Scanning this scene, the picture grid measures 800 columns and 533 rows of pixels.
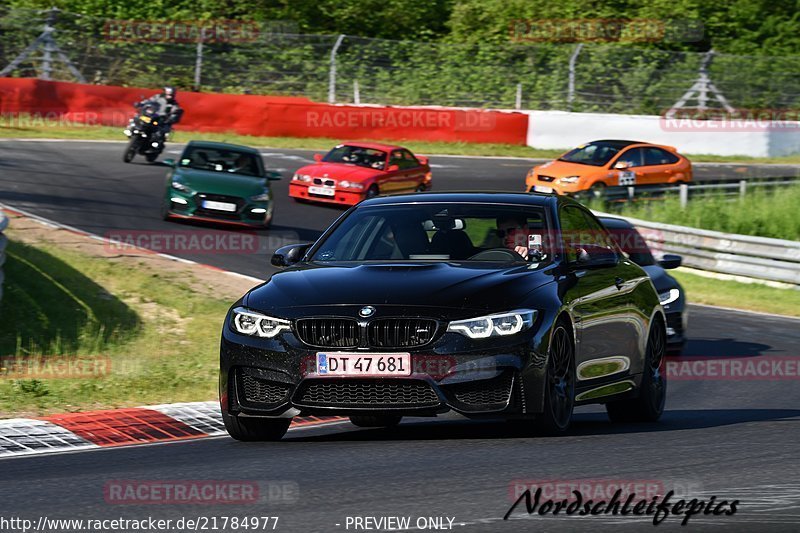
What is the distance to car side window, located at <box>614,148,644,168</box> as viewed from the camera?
3173cm

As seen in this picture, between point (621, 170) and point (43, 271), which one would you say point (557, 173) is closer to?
point (621, 170)

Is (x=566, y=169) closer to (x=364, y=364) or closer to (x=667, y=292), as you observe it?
(x=667, y=292)

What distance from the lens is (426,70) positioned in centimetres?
4259

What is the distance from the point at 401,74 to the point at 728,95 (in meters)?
9.66

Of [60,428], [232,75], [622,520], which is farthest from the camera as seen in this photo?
[232,75]

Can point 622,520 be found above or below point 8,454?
above

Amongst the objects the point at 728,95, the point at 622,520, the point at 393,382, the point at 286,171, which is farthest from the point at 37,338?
the point at 728,95

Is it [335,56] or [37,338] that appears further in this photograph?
[335,56]

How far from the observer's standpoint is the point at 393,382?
762 centimetres

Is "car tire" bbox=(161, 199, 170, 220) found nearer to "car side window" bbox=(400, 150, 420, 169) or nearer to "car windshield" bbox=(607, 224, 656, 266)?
"car side window" bbox=(400, 150, 420, 169)

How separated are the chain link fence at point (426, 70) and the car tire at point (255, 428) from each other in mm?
32006

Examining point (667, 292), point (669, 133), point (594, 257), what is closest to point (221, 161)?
point (667, 292)

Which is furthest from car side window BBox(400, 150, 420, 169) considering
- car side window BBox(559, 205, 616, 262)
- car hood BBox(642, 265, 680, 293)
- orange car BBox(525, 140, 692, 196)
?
car side window BBox(559, 205, 616, 262)

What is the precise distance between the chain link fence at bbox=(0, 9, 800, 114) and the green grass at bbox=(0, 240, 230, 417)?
21228mm
